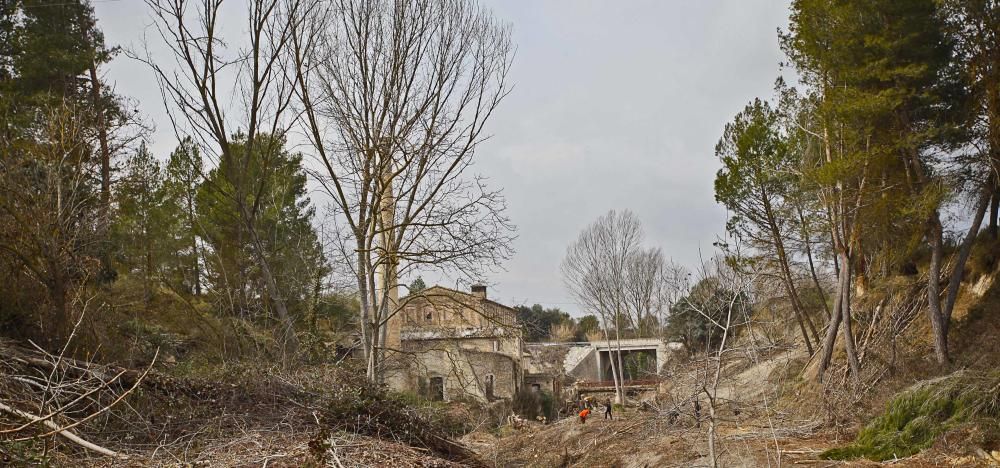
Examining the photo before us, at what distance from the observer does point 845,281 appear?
13.5 metres

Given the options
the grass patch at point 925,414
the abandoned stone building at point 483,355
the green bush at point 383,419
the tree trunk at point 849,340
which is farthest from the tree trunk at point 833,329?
the green bush at point 383,419

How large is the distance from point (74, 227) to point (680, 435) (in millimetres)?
9473

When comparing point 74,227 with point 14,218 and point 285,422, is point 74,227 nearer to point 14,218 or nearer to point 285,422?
point 14,218

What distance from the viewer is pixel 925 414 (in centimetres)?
880

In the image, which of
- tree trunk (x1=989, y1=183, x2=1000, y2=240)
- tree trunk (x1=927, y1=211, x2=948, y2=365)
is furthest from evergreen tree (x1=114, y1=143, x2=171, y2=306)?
tree trunk (x1=989, y1=183, x2=1000, y2=240)

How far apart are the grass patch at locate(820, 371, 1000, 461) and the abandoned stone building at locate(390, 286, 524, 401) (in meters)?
4.82

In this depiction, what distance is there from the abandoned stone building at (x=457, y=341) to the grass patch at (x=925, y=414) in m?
4.82

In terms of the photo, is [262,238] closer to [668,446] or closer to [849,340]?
[668,446]

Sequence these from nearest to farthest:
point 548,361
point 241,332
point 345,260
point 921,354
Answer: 1. point 345,260
2. point 241,332
3. point 921,354
4. point 548,361

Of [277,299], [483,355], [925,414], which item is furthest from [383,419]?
[483,355]

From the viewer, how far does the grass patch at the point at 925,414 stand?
845cm

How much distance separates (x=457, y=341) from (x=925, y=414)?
10.8 metres

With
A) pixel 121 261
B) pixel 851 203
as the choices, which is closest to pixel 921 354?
pixel 851 203

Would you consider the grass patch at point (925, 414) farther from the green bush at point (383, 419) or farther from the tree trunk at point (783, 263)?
the tree trunk at point (783, 263)
